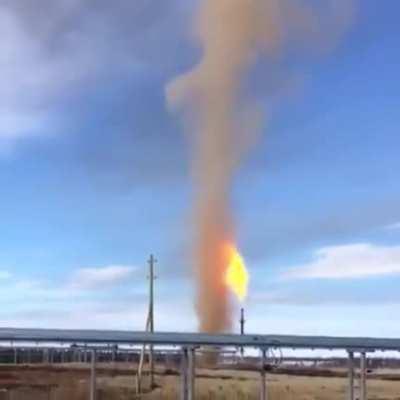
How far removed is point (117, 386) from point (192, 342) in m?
18.7

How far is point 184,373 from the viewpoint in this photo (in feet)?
45.9

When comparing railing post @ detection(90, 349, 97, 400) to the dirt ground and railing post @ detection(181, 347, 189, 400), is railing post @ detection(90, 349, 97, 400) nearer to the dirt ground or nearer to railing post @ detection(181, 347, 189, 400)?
railing post @ detection(181, 347, 189, 400)

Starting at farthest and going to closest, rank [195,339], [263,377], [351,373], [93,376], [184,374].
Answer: [195,339], [351,373], [184,374], [263,377], [93,376]

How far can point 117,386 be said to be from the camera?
105 feet

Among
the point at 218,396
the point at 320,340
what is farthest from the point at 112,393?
the point at 320,340

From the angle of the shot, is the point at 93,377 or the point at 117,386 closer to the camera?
the point at 93,377

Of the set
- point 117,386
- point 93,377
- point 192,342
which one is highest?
point 192,342

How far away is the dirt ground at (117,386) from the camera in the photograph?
24156 mm

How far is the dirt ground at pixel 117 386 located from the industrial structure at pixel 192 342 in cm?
676

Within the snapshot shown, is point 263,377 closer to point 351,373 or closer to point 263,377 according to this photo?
point 263,377

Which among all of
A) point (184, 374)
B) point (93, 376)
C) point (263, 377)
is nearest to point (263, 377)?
point (263, 377)

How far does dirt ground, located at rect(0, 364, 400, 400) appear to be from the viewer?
24.2 meters

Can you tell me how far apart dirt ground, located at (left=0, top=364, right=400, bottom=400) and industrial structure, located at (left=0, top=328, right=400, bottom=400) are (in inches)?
266

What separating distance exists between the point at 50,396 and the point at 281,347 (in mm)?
9084
